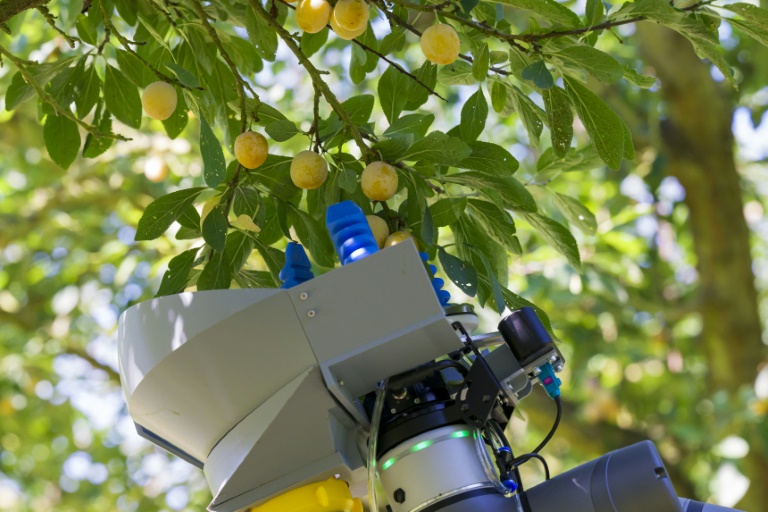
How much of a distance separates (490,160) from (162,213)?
0.44 m

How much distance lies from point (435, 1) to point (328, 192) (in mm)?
350

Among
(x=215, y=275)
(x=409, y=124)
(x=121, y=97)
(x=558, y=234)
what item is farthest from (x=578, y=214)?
(x=121, y=97)

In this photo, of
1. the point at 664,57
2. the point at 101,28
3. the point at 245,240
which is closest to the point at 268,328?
the point at 245,240

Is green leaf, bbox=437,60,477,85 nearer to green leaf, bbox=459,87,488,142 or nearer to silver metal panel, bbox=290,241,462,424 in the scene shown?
green leaf, bbox=459,87,488,142

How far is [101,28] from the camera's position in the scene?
226 cm

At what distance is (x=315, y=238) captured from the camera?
1.24m

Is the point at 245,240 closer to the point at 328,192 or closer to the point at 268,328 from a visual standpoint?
the point at 328,192

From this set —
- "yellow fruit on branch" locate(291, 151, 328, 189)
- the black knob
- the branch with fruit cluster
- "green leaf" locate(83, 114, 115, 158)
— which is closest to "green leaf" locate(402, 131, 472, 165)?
the branch with fruit cluster

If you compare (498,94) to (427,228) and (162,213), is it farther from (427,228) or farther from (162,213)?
(162,213)

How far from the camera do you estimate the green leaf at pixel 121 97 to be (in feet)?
4.87

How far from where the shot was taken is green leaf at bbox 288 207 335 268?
124cm

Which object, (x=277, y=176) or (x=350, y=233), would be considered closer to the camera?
(x=350, y=233)

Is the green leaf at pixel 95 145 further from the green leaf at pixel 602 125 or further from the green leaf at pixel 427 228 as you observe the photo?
the green leaf at pixel 602 125

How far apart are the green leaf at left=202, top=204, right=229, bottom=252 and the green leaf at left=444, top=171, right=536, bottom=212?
29 centimetres
